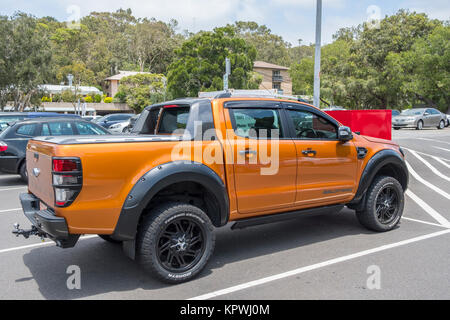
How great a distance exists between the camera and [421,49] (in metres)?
37.2

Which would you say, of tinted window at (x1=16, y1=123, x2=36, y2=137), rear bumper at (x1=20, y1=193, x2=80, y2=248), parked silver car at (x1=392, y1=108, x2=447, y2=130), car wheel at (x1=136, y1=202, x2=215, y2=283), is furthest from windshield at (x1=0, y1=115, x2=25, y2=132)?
parked silver car at (x1=392, y1=108, x2=447, y2=130)

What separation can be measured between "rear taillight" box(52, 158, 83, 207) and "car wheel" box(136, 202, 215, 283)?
781mm

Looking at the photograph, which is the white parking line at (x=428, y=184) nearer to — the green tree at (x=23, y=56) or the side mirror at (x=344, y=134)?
the side mirror at (x=344, y=134)

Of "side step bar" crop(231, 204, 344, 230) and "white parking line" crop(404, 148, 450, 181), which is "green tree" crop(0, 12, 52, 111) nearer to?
"white parking line" crop(404, 148, 450, 181)

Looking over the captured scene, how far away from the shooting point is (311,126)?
5578 mm

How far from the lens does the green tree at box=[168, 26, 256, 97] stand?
4166 centimetres

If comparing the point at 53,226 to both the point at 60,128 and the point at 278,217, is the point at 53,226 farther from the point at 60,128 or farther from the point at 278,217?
the point at 60,128

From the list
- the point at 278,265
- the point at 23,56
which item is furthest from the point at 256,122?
the point at 23,56

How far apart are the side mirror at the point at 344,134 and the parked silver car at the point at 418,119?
941 inches

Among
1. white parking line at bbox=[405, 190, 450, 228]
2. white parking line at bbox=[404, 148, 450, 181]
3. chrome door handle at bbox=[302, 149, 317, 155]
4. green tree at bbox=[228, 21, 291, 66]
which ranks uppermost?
green tree at bbox=[228, 21, 291, 66]

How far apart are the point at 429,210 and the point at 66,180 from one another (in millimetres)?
6243

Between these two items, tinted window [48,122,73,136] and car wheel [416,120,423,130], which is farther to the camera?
car wheel [416,120,423,130]

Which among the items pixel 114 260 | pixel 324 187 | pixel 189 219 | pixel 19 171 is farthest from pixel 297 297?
pixel 19 171
